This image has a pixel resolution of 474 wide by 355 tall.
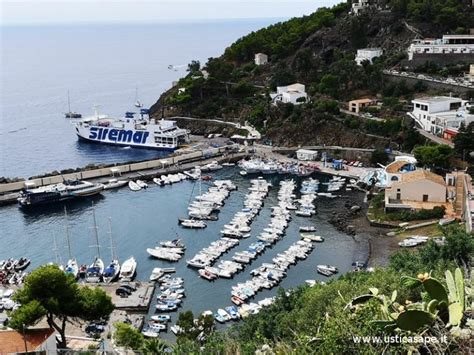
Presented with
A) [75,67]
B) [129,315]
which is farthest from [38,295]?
[75,67]

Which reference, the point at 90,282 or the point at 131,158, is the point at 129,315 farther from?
the point at 131,158

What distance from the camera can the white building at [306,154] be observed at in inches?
1852

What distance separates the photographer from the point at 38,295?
18.0 m

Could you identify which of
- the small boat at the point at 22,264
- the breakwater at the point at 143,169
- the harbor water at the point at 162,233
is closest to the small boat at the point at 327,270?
the harbor water at the point at 162,233

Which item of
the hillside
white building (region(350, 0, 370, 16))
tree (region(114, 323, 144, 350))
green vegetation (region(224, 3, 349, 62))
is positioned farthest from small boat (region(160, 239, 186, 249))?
white building (region(350, 0, 370, 16))

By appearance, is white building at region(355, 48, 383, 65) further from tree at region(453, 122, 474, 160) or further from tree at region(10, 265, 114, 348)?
tree at region(10, 265, 114, 348)

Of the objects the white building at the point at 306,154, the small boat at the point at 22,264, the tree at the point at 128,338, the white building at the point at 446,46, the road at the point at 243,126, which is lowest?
the small boat at the point at 22,264

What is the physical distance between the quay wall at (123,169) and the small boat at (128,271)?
1766 centimetres

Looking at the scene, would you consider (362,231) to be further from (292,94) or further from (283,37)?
(283,37)

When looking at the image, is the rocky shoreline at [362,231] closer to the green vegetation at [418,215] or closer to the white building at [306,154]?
the green vegetation at [418,215]

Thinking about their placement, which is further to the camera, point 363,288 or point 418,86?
point 418,86

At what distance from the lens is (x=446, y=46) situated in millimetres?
54125

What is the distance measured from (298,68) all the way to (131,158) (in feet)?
68.9

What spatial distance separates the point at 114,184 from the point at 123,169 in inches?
134
